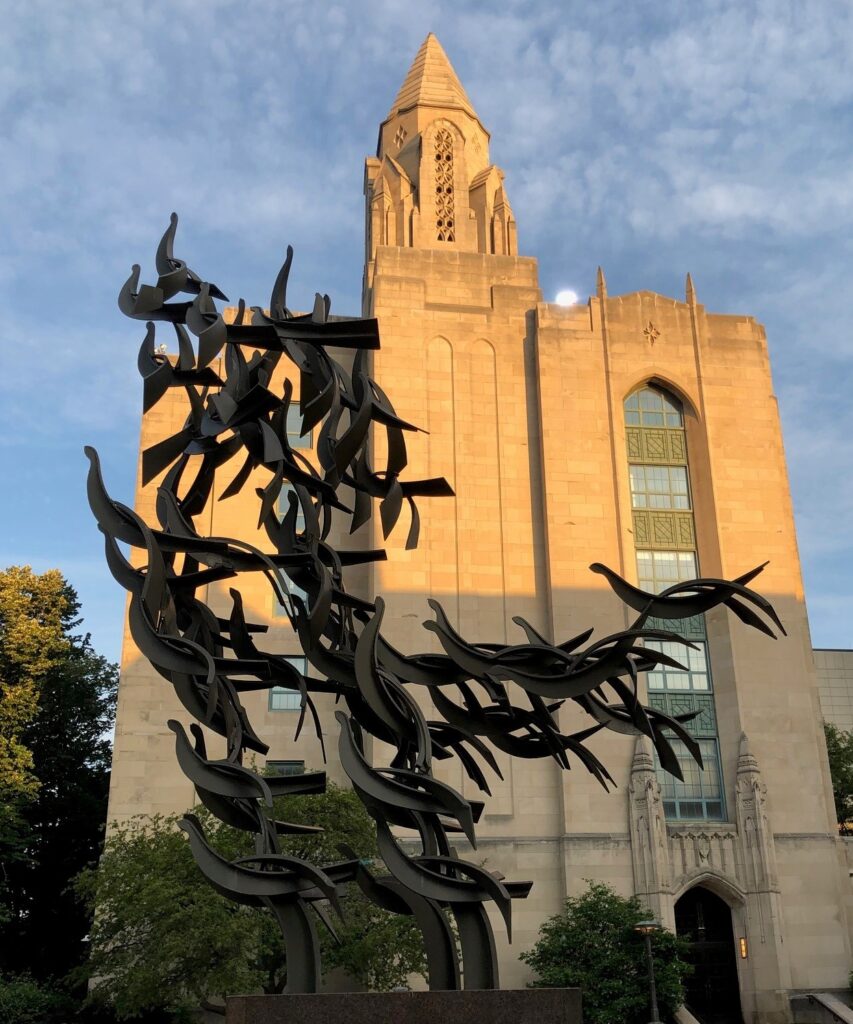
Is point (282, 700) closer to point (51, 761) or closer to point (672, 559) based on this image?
point (51, 761)

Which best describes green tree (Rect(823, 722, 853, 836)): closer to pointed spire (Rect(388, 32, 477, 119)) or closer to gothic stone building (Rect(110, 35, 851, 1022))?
gothic stone building (Rect(110, 35, 851, 1022))

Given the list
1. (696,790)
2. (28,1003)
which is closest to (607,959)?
(696,790)

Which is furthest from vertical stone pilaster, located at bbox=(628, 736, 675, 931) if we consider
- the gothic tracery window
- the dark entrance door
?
the gothic tracery window

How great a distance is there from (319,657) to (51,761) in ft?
115

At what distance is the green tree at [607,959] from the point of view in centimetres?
3203

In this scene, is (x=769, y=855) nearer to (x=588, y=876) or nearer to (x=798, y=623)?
(x=588, y=876)

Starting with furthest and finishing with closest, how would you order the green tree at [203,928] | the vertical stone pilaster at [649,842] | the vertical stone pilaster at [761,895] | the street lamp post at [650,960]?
the vertical stone pilaster at [649,842]
the vertical stone pilaster at [761,895]
the street lamp post at [650,960]
the green tree at [203,928]

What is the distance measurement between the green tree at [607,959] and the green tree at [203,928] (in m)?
5.54

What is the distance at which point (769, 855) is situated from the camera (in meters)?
37.8

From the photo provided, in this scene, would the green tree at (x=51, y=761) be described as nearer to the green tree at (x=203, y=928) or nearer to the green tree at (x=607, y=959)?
the green tree at (x=203, y=928)

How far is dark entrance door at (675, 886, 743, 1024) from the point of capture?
3756 cm

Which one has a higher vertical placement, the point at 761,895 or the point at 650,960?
A: the point at 761,895

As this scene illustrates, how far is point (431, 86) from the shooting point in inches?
2141

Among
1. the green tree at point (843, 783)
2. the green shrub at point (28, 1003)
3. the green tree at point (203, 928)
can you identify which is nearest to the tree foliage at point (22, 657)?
the green shrub at point (28, 1003)
